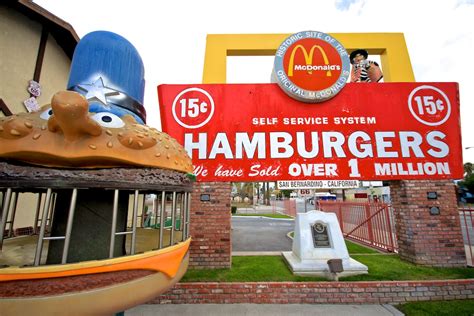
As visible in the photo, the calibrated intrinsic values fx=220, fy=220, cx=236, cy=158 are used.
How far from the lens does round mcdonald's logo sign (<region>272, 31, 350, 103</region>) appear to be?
5.99 m

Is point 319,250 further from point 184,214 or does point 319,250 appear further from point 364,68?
point 364,68

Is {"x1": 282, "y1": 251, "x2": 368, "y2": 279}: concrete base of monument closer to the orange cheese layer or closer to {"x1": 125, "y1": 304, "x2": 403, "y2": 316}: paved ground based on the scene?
{"x1": 125, "y1": 304, "x2": 403, "y2": 316}: paved ground

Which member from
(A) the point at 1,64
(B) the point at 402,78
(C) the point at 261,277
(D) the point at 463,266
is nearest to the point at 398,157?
(B) the point at 402,78

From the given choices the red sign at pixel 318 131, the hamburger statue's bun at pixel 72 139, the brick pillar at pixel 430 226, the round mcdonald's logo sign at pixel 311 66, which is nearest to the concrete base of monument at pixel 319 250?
the red sign at pixel 318 131

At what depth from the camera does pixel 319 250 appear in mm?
5402

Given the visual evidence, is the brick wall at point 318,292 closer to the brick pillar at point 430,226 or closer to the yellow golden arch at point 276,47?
the brick pillar at point 430,226

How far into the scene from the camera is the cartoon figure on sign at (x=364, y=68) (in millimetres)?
6676

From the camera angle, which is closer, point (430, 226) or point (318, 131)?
point (430, 226)

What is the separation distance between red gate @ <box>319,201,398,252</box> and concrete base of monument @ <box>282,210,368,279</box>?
2.62m

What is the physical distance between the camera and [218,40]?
672 cm

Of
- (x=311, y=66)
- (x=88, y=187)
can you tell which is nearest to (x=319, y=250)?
(x=311, y=66)

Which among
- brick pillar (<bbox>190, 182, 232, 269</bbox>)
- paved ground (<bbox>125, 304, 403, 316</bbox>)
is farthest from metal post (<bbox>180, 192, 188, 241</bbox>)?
brick pillar (<bbox>190, 182, 232, 269</bbox>)

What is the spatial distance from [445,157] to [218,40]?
706cm

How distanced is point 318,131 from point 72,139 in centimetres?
550
